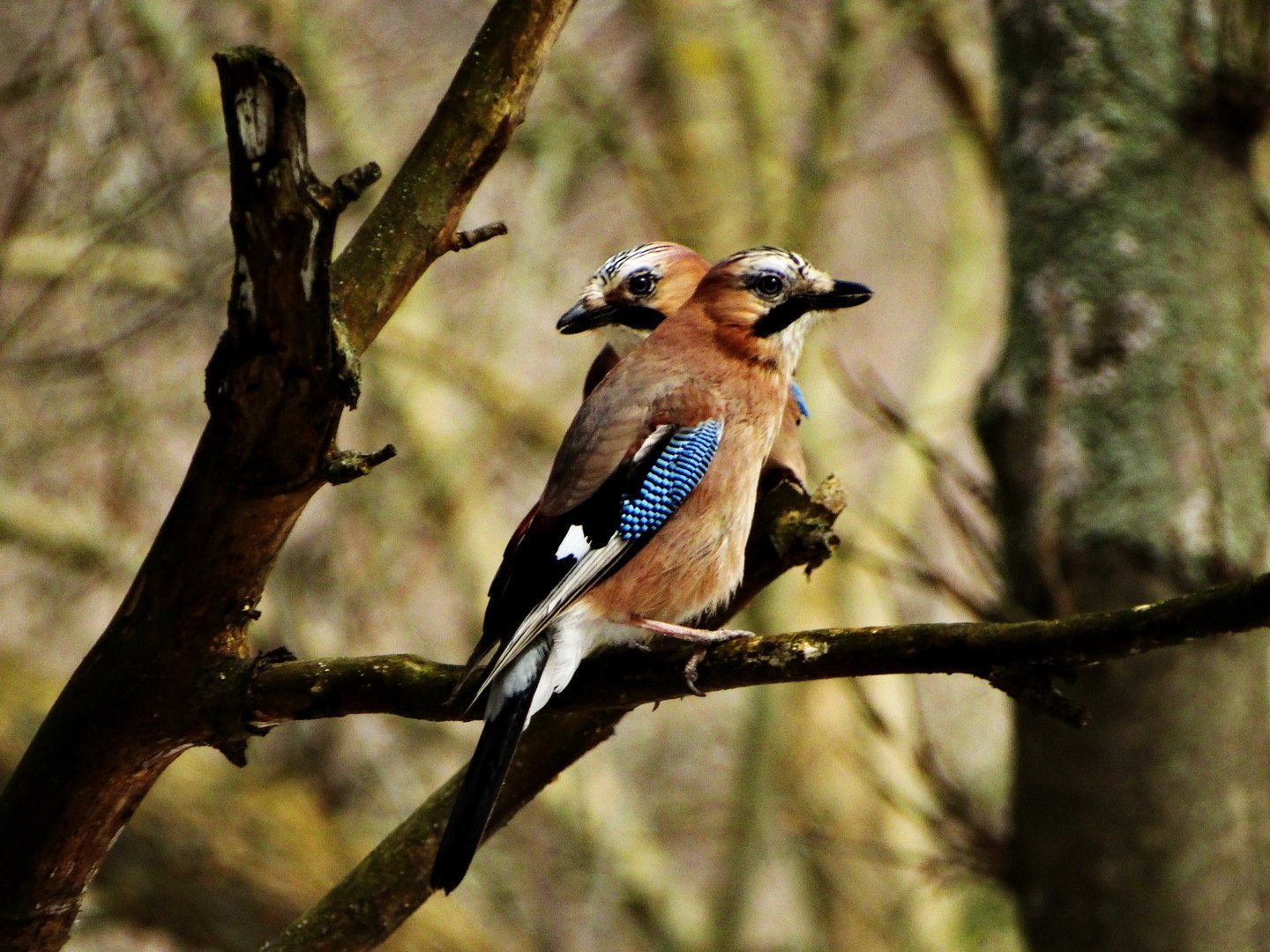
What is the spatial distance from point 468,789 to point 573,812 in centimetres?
618

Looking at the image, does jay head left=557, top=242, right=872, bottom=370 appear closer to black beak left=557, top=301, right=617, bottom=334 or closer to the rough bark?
black beak left=557, top=301, right=617, bottom=334

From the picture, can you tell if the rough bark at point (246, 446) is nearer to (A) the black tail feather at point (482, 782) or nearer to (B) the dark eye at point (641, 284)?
(A) the black tail feather at point (482, 782)

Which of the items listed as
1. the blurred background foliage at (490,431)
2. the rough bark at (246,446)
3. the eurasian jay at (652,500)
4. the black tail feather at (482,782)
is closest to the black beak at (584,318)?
the eurasian jay at (652,500)

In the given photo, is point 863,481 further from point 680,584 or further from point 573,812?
point 680,584

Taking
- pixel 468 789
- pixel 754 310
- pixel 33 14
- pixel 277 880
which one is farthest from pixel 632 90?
pixel 468 789

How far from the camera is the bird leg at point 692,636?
2.66 metres

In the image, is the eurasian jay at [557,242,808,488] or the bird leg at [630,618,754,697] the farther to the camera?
the eurasian jay at [557,242,808,488]

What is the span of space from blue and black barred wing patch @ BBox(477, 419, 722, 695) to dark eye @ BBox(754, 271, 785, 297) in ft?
1.51

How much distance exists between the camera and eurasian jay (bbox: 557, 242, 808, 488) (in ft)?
14.2

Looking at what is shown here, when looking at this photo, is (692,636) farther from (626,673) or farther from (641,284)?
(641,284)

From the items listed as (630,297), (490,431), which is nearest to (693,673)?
(630,297)

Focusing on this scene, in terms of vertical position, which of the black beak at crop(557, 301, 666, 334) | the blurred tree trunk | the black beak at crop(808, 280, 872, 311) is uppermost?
the black beak at crop(557, 301, 666, 334)

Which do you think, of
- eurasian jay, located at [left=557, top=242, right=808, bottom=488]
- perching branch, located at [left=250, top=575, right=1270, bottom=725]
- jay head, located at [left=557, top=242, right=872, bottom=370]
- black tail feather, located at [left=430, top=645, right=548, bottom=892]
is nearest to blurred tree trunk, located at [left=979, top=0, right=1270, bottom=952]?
eurasian jay, located at [left=557, top=242, right=808, bottom=488]

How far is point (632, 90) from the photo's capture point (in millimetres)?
9852
